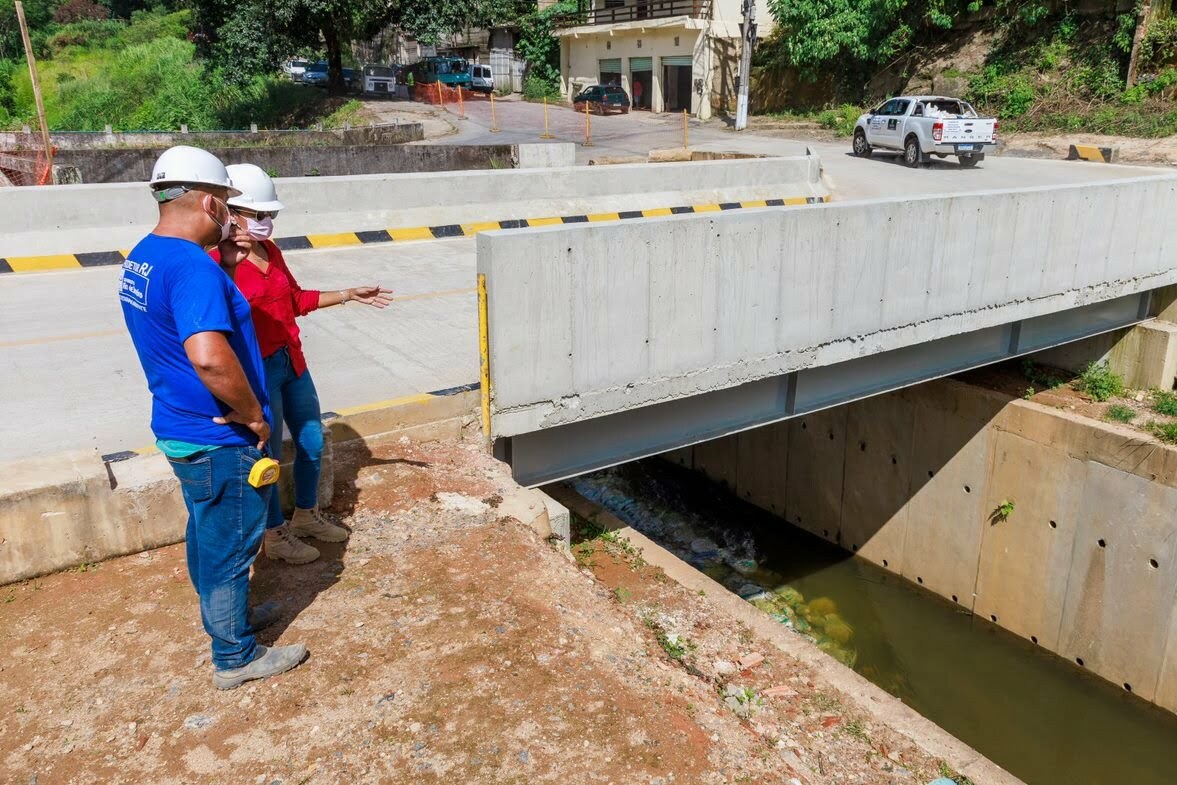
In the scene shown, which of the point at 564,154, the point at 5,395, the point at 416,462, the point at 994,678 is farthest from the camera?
the point at 564,154

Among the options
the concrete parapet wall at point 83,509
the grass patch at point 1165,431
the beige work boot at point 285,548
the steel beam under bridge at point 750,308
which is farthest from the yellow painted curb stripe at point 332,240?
the grass patch at point 1165,431

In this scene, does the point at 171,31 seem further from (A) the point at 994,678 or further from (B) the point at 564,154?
(A) the point at 994,678

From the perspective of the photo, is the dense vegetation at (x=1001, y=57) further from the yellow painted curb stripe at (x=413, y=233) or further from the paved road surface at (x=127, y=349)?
the paved road surface at (x=127, y=349)

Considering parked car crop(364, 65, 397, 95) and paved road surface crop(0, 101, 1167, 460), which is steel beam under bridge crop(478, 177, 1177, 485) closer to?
paved road surface crop(0, 101, 1167, 460)

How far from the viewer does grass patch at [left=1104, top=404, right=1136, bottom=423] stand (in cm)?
1186

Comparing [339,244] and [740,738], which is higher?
[339,244]

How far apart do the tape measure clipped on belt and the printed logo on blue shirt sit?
0.78 meters

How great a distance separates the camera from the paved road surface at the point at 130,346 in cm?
649

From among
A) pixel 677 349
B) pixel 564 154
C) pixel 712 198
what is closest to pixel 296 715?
pixel 677 349

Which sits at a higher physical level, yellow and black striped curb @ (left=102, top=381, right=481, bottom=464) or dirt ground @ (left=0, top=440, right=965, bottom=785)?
yellow and black striped curb @ (left=102, top=381, right=481, bottom=464)

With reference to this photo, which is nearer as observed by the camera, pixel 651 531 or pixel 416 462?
pixel 416 462

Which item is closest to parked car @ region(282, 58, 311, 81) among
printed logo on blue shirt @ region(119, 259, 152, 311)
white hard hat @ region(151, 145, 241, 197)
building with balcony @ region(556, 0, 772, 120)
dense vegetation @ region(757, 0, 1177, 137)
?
building with balcony @ region(556, 0, 772, 120)

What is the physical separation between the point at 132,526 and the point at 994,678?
1102 centimetres

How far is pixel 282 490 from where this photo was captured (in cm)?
545
